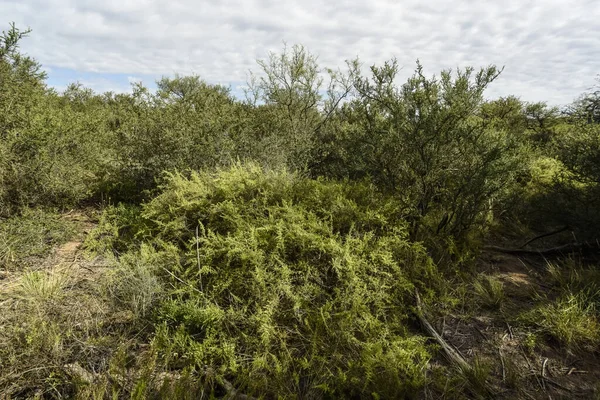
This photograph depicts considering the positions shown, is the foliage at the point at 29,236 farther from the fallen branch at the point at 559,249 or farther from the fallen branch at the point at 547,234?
the fallen branch at the point at 547,234

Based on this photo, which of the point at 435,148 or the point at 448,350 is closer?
the point at 448,350

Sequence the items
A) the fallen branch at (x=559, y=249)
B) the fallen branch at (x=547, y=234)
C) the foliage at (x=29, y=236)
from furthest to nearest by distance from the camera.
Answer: the fallen branch at (x=547, y=234) → the fallen branch at (x=559, y=249) → the foliage at (x=29, y=236)

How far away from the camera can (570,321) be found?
3320 mm

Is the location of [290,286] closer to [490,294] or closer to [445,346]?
[445,346]

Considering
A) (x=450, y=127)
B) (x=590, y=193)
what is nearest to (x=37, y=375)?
(x=450, y=127)

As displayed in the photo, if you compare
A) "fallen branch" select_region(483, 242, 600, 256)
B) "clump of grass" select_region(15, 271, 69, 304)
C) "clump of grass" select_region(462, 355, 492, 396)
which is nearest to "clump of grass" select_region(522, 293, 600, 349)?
"clump of grass" select_region(462, 355, 492, 396)

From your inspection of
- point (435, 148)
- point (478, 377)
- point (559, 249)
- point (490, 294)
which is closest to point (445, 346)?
point (478, 377)

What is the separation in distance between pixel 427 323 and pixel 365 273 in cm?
77

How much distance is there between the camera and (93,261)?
4.14 m

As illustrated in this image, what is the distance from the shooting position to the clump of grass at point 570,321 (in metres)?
3.21

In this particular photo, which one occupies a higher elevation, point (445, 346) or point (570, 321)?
point (570, 321)

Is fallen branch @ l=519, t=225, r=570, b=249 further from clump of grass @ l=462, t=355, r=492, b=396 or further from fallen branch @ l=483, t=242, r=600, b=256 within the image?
clump of grass @ l=462, t=355, r=492, b=396

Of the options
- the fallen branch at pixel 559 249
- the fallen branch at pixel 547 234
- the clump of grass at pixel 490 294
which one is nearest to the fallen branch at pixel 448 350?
the clump of grass at pixel 490 294

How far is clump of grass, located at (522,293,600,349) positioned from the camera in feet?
10.5
